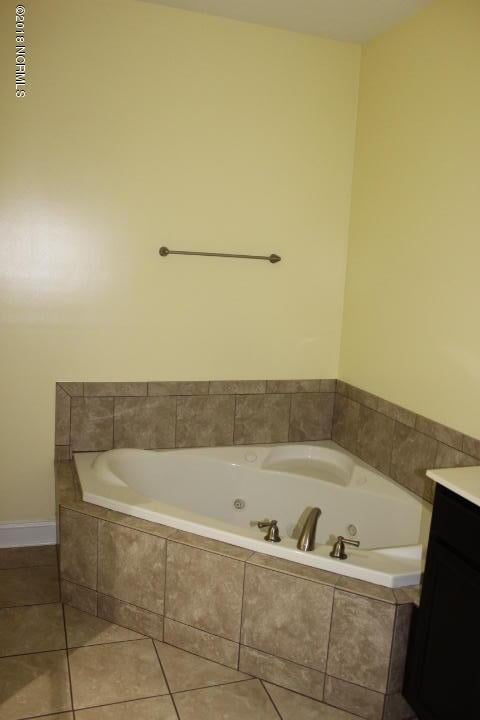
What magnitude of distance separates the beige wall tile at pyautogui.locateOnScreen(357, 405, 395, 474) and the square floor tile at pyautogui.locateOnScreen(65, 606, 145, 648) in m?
1.36

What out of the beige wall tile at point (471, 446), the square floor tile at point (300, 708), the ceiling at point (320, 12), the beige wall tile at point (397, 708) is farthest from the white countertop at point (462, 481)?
the ceiling at point (320, 12)

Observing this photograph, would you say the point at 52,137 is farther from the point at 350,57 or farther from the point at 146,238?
the point at 350,57

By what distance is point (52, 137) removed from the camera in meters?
2.76

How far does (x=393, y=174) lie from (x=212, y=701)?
233cm

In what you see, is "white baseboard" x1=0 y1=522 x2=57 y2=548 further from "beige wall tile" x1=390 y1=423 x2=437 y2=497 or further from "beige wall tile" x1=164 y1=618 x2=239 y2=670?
"beige wall tile" x1=390 y1=423 x2=437 y2=497

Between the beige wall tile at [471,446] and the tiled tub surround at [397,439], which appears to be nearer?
the beige wall tile at [471,446]

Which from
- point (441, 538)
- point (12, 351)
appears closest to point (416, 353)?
point (441, 538)

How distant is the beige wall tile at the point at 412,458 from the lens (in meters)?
2.61

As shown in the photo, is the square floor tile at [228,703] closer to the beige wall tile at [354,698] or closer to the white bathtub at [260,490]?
the beige wall tile at [354,698]

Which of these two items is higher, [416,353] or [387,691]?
[416,353]

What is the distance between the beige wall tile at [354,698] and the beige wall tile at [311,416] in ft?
4.87

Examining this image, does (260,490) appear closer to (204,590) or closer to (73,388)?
(204,590)

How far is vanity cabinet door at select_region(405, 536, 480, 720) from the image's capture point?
5.43 ft

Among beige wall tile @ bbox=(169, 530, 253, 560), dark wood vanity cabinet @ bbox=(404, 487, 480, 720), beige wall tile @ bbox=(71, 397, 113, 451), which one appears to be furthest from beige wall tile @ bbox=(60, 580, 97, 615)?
dark wood vanity cabinet @ bbox=(404, 487, 480, 720)
